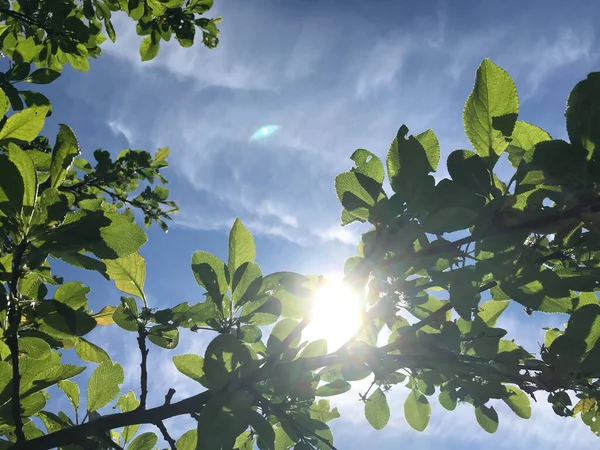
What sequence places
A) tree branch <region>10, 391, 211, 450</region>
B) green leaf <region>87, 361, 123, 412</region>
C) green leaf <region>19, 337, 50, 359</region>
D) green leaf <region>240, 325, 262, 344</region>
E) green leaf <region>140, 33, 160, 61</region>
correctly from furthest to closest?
green leaf <region>140, 33, 160, 61</region>, green leaf <region>87, 361, 123, 412</region>, green leaf <region>240, 325, 262, 344</region>, green leaf <region>19, 337, 50, 359</region>, tree branch <region>10, 391, 211, 450</region>

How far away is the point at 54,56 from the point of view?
305 centimetres

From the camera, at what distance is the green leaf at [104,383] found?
1.78 m

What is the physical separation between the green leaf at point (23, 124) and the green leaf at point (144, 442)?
1.31m

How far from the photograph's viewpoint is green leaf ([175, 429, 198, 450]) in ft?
5.99

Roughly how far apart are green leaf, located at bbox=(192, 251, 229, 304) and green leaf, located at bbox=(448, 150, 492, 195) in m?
0.82

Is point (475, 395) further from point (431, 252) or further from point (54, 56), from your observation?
point (54, 56)

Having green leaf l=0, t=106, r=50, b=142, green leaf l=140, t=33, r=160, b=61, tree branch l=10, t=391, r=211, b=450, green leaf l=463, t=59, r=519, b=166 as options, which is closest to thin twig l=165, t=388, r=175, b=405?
tree branch l=10, t=391, r=211, b=450

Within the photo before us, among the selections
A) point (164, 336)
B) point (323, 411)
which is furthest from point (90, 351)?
point (323, 411)

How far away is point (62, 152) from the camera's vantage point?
139 cm

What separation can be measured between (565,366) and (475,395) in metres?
0.28

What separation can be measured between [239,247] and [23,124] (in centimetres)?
88

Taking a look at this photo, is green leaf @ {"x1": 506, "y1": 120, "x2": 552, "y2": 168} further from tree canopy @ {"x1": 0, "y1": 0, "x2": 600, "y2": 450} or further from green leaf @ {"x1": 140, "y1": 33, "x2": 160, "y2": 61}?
green leaf @ {"x1": 140, "y1": 33, "x2": 160, "y2": 61}

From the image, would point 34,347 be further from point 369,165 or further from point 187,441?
point 369,165

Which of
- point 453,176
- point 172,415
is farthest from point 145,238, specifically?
point 453,176
